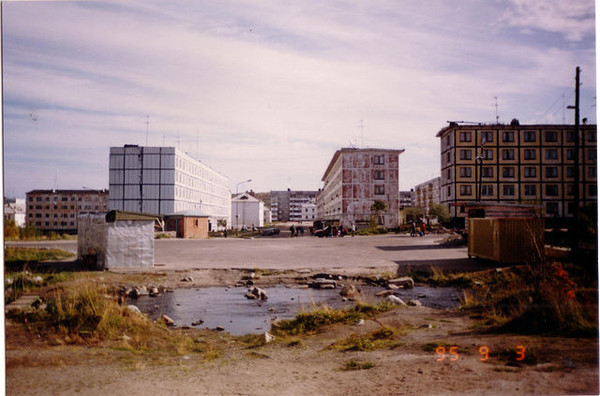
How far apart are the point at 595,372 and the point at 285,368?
424 cm

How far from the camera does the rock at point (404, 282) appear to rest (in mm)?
13844

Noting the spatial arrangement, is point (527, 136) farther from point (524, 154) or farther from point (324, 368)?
point (324, 368)

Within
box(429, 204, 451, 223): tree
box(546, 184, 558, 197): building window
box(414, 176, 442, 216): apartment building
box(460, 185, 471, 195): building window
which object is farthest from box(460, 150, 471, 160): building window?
box(414, 176, 442, 216): apartment building

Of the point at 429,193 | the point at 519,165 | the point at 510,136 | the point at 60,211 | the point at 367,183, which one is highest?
the point at 510,136

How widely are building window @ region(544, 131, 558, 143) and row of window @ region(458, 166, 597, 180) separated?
945 millimetres

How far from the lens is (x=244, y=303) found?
38.1 ft

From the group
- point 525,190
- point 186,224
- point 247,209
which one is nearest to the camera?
point 525,190

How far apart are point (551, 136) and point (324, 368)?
921cm

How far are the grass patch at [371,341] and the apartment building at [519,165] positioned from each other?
4.83m

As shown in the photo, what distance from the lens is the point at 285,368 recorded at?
6238 mm

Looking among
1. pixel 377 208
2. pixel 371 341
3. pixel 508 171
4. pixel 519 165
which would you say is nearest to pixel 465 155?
pixel 508 171

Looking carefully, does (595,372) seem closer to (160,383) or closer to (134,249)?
(160,383)

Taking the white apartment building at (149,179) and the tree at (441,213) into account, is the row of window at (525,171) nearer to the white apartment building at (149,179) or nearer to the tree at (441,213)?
the tree at (441,213)

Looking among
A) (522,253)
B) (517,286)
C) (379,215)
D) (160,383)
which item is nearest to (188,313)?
(160,383)
